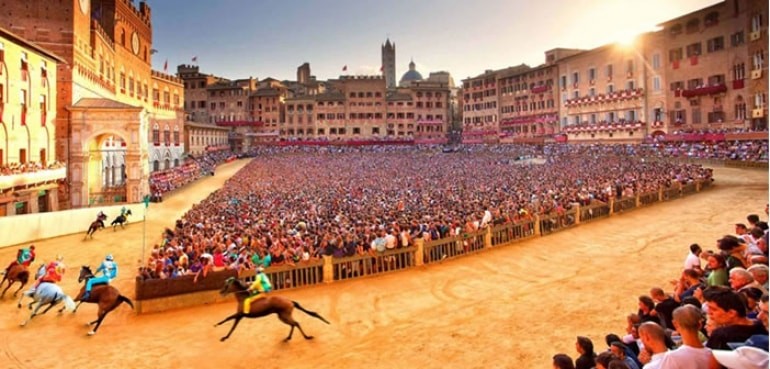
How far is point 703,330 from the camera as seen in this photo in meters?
6.26

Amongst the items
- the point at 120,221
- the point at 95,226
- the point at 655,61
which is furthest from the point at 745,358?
the point at 655,61

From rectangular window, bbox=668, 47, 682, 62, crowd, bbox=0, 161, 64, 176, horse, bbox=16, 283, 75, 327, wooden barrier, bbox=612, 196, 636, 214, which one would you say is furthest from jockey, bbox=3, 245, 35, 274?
rectangular window, bbox=668, 47, 682, 62

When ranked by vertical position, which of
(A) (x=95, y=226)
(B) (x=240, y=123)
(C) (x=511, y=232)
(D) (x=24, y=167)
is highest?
(B) (x=240, y=123)

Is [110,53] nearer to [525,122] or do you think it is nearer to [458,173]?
[458,173]

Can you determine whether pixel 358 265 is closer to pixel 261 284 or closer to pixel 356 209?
pixel 261 284

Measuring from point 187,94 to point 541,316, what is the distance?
90.8 metres

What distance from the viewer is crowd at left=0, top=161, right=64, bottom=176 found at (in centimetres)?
2415

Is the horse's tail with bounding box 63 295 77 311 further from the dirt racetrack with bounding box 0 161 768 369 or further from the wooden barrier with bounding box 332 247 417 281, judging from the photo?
the wooden barrier with bounding box 332 247 417 281

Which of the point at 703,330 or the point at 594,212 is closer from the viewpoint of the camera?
the point at 703,330

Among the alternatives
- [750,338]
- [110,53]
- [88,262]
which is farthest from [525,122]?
[750,338]

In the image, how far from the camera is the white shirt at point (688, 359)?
4.19m

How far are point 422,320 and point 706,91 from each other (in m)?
49.2

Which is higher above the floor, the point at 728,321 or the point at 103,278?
the point at 728,321

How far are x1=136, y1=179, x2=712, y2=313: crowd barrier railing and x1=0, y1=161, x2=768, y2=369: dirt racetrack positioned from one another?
41 centimetres
